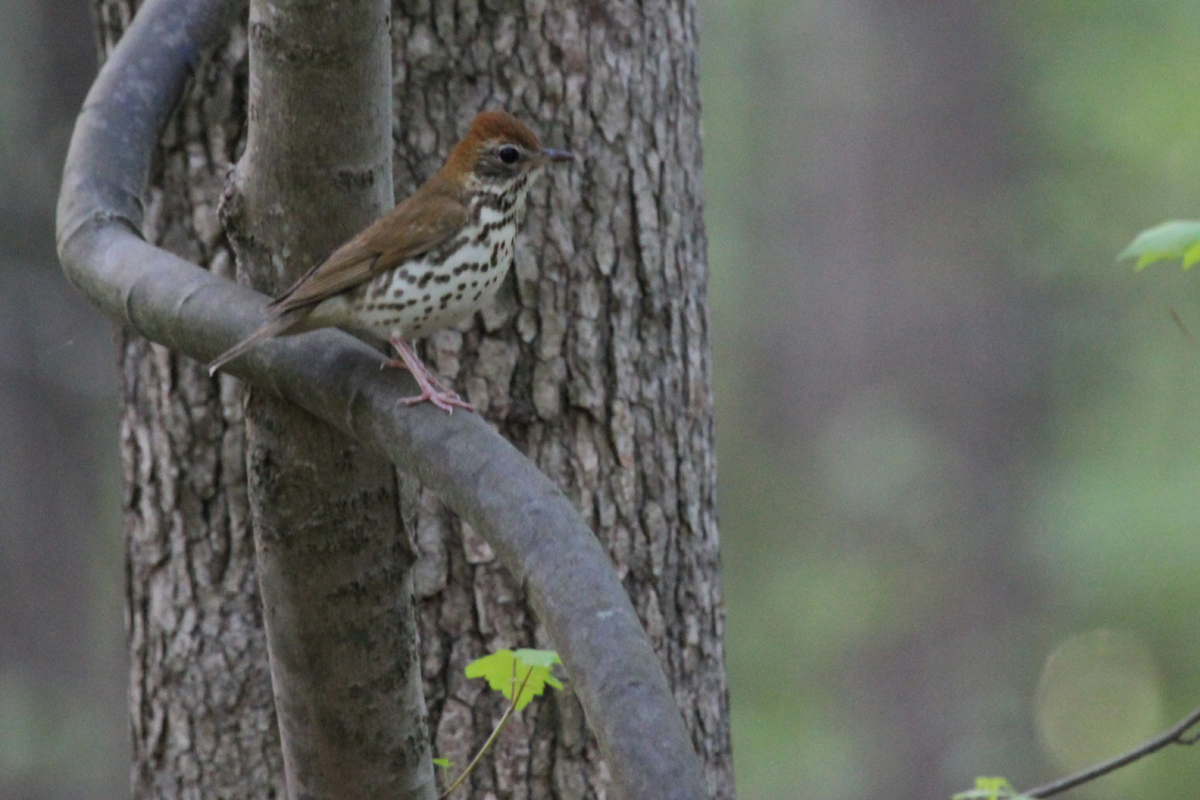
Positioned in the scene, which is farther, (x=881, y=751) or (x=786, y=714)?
(x=786, y=714)

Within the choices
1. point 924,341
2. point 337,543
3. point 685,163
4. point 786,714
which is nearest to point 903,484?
point 924,341

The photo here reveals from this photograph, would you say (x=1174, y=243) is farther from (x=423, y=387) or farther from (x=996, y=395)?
(x=996, y=395)

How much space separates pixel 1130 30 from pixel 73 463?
1007 centimetres

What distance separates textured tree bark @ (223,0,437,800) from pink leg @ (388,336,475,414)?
0.52 feet

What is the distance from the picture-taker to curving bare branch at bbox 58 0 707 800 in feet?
5.53

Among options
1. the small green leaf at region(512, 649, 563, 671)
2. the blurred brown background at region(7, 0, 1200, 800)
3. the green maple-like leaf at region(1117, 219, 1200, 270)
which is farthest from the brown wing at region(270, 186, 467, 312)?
the blurred brown background at region(7, 0, 1200, 800)

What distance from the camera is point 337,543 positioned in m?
2.44

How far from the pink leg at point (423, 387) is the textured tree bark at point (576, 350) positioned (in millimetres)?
514

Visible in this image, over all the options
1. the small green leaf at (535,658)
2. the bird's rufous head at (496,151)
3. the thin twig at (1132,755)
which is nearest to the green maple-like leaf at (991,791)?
the thin twig at (1132,755)

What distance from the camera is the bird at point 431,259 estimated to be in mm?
2494

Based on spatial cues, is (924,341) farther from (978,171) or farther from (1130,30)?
(1130,30)

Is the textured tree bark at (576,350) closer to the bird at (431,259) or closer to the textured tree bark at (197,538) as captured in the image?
the bird at (431,259)

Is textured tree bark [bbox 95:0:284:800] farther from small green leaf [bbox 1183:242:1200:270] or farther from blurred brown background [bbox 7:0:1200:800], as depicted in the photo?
blurred brown background [bbox 7:0:1200:800]

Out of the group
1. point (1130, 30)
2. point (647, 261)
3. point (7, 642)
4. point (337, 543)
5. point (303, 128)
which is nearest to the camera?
point (303, 128)
